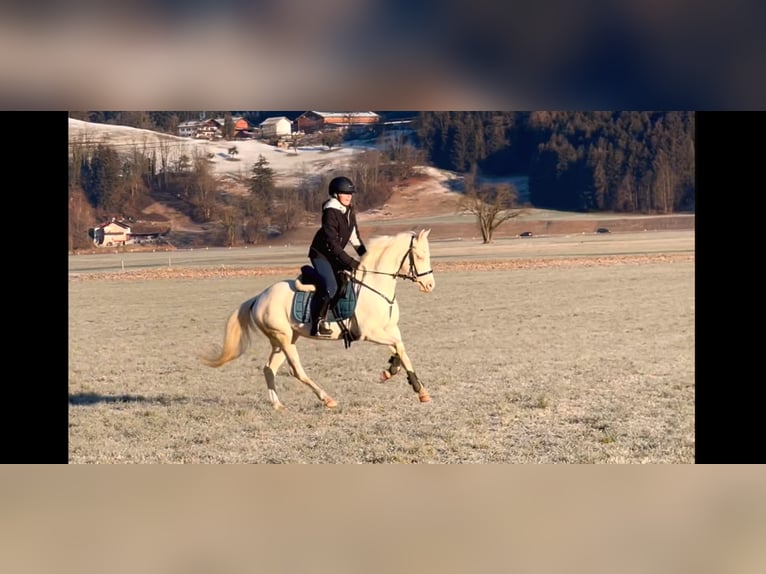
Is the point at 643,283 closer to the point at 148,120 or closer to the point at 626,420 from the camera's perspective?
the point at 626,420

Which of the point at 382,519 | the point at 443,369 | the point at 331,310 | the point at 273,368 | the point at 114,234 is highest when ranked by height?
the point at 114,234

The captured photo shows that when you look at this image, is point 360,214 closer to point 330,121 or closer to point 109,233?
point 330,121

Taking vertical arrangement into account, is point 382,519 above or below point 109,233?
below

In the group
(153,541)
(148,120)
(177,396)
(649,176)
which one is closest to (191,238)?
(148,120)

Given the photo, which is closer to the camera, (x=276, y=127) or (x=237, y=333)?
(x=237, y=333)

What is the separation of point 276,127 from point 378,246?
9.89ft

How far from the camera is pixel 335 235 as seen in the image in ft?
29.8

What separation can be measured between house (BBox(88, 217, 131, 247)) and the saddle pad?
3.99m

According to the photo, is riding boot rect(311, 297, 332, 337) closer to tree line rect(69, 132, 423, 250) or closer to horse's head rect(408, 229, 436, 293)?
horse's head rect(408, 229, 436, 293)

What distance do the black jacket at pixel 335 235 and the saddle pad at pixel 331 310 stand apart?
25 centimetres

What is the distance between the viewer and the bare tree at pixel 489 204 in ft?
41.7

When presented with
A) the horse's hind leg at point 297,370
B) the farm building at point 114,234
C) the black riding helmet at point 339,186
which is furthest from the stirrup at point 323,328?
the farm building at point 114,234
